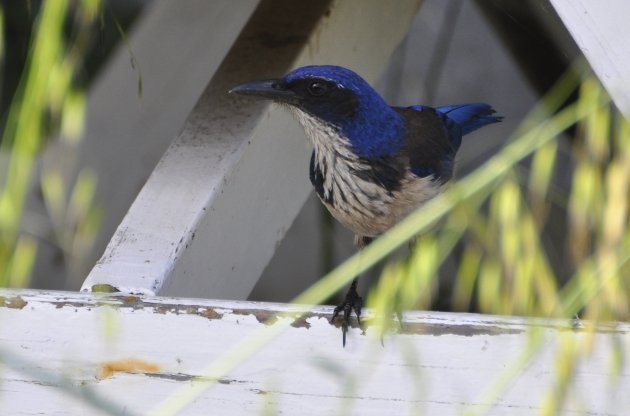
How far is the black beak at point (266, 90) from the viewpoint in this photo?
199cm

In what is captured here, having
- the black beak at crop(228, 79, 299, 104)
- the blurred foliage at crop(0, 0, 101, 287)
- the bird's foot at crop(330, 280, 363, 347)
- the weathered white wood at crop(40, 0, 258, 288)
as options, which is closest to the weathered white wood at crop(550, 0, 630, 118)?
the bird's foot at crop(330, 280, 363, 347)

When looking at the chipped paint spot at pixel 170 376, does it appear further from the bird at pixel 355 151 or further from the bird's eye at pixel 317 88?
the bird's eye at pixel 317 88

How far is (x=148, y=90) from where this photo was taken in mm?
3285


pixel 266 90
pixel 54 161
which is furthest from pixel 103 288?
pixel 54 161

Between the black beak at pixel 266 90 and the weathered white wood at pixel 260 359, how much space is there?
51 cm

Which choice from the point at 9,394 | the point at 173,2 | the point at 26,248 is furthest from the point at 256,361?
the point at 173,2

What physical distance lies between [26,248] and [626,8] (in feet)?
3.23

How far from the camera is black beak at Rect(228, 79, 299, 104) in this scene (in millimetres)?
1994

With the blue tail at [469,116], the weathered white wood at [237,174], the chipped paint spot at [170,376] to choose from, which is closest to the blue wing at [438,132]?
the blue tail at [469,116]

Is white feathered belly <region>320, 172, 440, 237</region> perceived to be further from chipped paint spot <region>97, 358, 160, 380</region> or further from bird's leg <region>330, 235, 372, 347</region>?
chipped paint spot <region>97, 358, 160, 380</region>

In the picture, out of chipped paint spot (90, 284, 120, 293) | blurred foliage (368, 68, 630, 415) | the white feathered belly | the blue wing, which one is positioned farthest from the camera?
the blue wing

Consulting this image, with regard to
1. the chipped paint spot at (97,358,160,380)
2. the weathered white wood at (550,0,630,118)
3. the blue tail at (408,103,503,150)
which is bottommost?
the chipped paint spot at (97,358,160,380)

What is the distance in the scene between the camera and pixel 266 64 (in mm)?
2236

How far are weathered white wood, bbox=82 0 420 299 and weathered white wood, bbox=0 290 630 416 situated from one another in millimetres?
146
